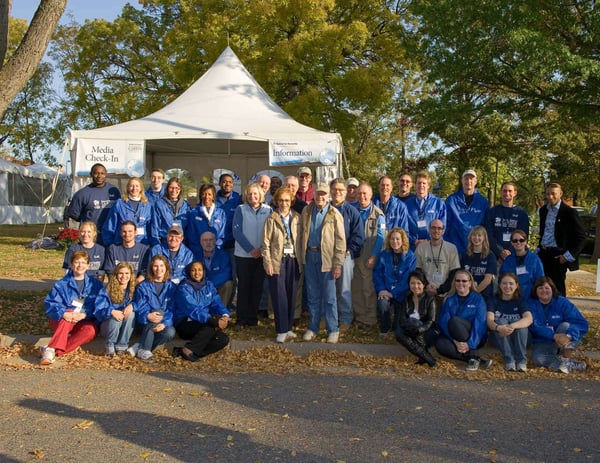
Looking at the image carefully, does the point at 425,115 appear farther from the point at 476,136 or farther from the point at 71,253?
the point at 71,253

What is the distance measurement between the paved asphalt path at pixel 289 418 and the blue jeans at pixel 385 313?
1.41 metres

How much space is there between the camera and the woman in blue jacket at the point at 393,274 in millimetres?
6934

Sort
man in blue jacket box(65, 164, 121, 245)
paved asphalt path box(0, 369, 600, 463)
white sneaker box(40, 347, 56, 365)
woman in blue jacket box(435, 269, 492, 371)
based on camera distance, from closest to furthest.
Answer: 1. paved asphalt path box(0, 369, 600, 463)
2. white sneaker box(40, 347, 56, 365)
3. woman in blue jacket box(435, 269, 492, 371)
4. man in blue jacket box(65, 164, 121, 245)

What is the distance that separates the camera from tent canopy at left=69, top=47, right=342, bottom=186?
11094mm

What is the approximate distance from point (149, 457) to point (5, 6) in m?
5.56

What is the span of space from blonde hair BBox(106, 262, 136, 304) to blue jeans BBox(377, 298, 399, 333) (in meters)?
2.71

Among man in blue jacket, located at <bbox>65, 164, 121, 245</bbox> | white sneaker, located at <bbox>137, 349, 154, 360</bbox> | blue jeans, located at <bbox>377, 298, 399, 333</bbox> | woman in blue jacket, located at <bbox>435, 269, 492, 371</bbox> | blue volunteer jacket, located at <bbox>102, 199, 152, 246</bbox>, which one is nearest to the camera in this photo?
woman in blue jacket, located at <bbox>435, 269, 492, 371</bbox>

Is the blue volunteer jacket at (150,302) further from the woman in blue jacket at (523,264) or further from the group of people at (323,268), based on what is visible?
the woman in blue jacket at (523,264)

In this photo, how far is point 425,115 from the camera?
52.4ft

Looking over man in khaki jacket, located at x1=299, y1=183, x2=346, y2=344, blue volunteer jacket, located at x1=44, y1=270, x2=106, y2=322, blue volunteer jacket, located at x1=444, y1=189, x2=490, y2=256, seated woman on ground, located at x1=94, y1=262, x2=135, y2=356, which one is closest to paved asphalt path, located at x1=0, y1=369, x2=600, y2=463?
seated woman on ground, located at x1=94, y1=262, x2=135, y2=356

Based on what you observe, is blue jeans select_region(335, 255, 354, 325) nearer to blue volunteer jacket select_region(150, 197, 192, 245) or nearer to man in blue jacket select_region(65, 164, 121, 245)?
blue volunteer jacket select_region(150, 197, 192, 245)

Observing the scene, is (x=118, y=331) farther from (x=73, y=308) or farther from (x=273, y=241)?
(x=273, y=241)

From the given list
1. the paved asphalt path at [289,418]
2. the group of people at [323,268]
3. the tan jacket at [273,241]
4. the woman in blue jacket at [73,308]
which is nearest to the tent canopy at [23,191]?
the group of people at [323,268]

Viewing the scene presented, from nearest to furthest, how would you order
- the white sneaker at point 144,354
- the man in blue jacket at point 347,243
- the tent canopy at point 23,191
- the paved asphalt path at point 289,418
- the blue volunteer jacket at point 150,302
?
the paved asphalt path at point 289,418
the white sneaker at point 144,354
the blue volunteer jacket at point 150,302
the man in blue jacket at point 347,243
the tent canopy at point 23,191
